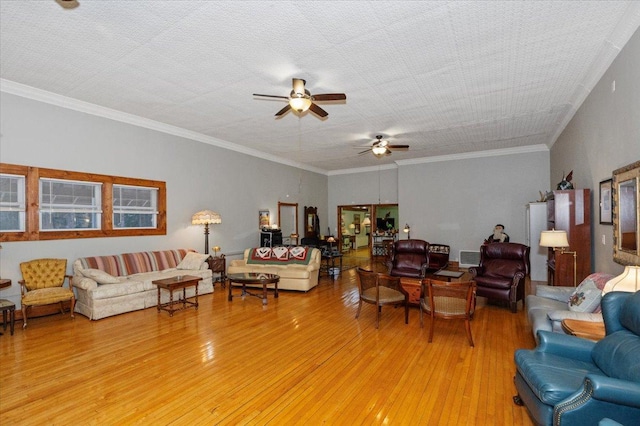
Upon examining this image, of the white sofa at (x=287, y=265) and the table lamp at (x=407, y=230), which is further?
the table lamp at (x=407, y=230)

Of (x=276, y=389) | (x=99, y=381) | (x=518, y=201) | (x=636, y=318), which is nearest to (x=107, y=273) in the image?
(x=99, y=381)

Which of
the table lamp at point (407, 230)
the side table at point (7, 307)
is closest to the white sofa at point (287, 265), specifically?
the side table at point (7, 307)

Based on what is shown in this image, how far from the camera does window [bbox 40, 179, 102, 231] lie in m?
5.10

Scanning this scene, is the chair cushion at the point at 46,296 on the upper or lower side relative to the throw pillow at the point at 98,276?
lower

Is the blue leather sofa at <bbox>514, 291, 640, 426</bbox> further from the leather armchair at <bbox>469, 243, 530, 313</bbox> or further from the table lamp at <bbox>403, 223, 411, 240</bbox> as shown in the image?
the table lamp at <bbox>403, 223, 411, 240</bbox>

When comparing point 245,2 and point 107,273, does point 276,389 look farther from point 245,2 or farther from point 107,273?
point 107,273

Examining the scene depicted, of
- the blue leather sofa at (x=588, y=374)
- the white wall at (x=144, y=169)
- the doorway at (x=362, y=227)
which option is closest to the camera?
the blue leather sofa at (x=588, y=374)

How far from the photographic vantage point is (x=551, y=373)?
2141 mm

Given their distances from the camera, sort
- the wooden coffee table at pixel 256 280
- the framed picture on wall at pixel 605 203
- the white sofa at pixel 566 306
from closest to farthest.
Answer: the white sofa at pixel 566 306 < the framed picture on wall at pixel 605 203 < the wooden coffee table at pixel 256 280

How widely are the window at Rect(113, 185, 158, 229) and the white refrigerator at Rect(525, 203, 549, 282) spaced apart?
8515 mm

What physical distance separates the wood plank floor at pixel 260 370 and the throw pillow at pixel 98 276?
0.59 meters

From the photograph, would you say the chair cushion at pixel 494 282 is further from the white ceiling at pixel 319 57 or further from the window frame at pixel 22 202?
the window frame at pixel 22 202

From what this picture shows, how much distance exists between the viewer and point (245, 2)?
289 cm

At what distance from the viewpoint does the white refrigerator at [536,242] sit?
730 centimetres
